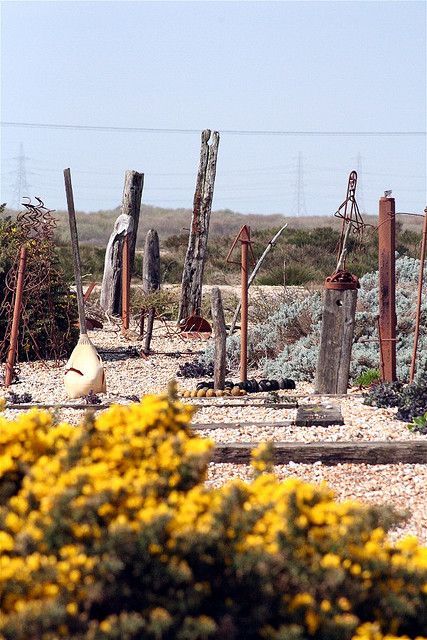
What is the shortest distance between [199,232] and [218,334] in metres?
6.69

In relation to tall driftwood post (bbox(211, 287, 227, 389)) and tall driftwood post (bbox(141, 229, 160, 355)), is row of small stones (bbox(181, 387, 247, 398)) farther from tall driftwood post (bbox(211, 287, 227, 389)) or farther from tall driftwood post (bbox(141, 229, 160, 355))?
tall driftwood post (bbox(141, 229, 160, 355))

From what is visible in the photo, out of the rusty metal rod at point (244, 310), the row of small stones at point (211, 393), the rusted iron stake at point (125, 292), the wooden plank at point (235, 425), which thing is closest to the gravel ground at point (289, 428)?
the wooden plank at point (235, 425)

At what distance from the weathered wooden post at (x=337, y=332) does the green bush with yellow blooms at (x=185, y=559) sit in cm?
560

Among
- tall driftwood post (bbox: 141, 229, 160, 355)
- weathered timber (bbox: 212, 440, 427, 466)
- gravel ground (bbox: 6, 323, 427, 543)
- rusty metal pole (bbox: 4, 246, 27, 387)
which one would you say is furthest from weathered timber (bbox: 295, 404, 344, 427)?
tall driftwood post (bbox: 141, 229, 160, 355)

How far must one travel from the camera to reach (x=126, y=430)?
3.20m

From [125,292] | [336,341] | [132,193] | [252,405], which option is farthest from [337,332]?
[132,193]

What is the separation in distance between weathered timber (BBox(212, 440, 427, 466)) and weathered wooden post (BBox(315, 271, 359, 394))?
267cm

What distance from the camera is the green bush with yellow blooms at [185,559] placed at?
2629mm

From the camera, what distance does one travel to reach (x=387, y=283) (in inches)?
348

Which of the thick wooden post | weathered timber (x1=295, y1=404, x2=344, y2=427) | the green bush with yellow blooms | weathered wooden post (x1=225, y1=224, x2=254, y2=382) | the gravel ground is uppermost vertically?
the thick wooden post

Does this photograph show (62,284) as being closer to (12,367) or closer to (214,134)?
(12,367)

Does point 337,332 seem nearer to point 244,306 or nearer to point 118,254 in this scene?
point 244,306

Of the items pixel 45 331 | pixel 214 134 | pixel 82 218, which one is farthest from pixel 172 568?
pixel 82 218

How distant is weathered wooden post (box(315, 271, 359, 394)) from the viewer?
8641 millimetres
